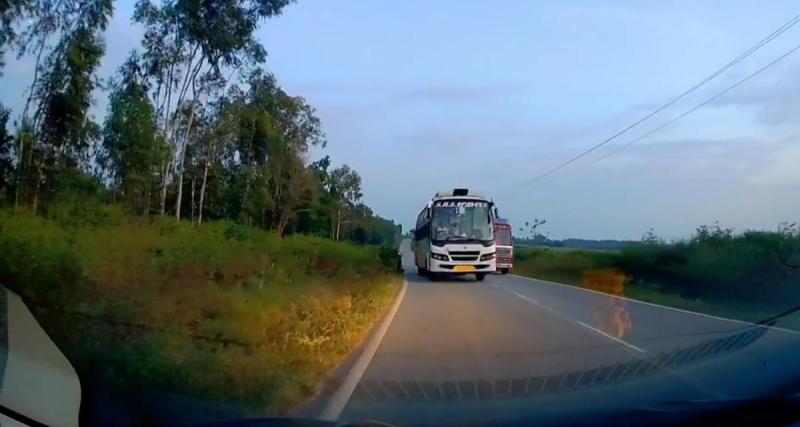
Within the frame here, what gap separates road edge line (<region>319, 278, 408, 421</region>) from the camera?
6.82 meters

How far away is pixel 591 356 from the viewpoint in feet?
33.5

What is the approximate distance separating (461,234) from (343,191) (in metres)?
9.41

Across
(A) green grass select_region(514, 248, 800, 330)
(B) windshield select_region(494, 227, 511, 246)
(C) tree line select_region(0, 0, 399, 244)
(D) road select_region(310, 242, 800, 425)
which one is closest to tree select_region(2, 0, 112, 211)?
(C) tree line select_region(0, 0, 399, 244)

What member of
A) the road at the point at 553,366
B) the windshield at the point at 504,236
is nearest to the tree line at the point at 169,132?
the road at the point at 553,366

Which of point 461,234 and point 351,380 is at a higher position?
point 461,234

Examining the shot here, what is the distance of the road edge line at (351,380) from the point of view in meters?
6.82

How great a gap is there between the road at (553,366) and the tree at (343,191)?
18.1 metres

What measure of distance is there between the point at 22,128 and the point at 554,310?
11890 mm

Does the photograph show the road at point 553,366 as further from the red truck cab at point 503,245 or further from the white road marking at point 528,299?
the red truck cab at point 503,245

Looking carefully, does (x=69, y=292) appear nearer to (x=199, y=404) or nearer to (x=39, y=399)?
(x=199, y=404)

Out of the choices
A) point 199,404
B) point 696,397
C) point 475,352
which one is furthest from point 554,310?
point 199,404

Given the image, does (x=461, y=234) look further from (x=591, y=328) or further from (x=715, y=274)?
(x=591, y=328)

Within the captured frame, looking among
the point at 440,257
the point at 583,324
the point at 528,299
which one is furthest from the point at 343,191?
the point at 583,324

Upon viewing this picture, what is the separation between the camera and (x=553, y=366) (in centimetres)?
924
